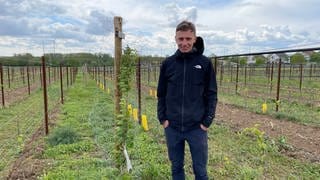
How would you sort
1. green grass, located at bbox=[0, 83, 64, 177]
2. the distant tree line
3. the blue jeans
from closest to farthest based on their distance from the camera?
the blue jeans
green grass, located at bbox=[0, 83, 64, 177]
the distant tree line

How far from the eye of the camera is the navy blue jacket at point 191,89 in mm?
2660

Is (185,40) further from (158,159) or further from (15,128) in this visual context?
(15,128)

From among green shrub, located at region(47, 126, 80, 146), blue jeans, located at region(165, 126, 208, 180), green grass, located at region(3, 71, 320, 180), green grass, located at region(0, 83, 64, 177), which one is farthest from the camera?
green shrub, located at region(47, 126, 80, 146)

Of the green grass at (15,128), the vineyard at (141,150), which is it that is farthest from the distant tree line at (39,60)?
the vineyard at (141,150)

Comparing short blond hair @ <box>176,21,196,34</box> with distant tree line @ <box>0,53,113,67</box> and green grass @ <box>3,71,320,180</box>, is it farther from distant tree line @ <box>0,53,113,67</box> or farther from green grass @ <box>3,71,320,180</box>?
distant tree line @ <box>0,53,113,67</box>

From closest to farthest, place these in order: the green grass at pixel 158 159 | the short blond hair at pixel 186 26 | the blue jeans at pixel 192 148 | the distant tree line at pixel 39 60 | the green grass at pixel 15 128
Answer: the short blond hair at pixel 186 26 < the blue jeans at pixel 192 148 < the green grass at pixel 158 159 < the green grass at pixel 15 128 < the distant tree line at pixel 39 60

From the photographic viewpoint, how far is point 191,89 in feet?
8.75

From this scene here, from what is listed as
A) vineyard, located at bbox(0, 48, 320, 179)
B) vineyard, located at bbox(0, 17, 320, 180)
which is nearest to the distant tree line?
vineyard, located at bbox(0, 48, 320, 179)

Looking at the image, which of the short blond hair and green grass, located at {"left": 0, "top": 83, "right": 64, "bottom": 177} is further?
green grass, located at {"left": 0, "top": 83, "right": 64, "bottom": 177}

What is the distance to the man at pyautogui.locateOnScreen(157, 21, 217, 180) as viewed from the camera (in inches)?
104

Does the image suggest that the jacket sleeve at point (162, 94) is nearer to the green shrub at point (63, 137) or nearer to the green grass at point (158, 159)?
the green grass at point (158, 159)

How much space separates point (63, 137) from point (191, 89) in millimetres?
3718

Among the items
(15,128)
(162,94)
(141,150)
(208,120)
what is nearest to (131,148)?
(141,150)

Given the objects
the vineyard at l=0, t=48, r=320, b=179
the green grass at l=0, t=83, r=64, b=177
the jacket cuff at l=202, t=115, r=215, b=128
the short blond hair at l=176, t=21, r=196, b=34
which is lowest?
the green grass at l=0, t=83, r=64, b=177
